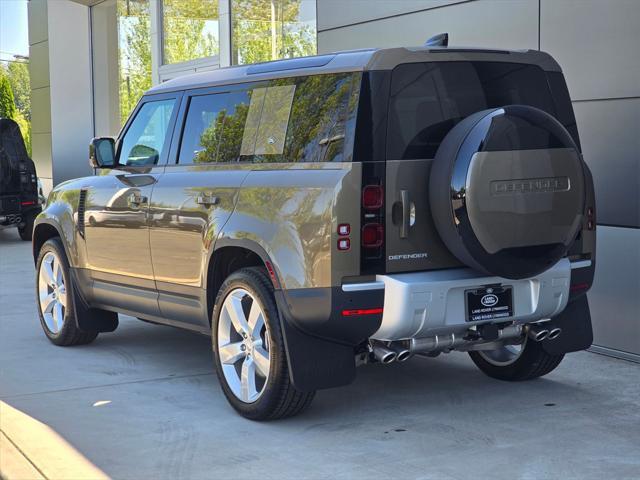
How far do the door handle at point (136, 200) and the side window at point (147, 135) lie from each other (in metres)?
0.23

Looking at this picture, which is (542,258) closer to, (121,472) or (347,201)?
(347,201)

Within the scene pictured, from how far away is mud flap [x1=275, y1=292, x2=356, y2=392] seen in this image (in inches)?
208

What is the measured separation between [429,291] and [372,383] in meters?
1.58

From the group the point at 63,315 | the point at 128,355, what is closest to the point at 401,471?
the point at 128,355

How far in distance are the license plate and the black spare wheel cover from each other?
204mm

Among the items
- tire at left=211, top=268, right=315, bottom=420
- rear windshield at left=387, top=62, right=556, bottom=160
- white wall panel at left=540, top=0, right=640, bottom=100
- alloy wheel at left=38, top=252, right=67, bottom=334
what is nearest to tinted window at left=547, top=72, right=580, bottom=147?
rear windshield at left=387, top=62, right=556, bottom=160

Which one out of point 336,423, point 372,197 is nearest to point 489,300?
point 372,197

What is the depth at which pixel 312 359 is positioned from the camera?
5.30 metres

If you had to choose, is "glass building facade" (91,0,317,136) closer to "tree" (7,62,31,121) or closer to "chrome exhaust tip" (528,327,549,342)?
"chrome exhaust tip" (528,327,549,342)

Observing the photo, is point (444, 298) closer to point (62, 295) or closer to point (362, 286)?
point (362, 286)

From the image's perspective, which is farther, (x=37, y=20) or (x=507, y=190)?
(x=37, y=20)

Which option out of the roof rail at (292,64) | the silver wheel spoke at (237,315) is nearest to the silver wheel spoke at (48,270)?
the silver wheel spoke at (237,315)

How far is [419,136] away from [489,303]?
94 cm

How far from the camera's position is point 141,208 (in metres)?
6.71
